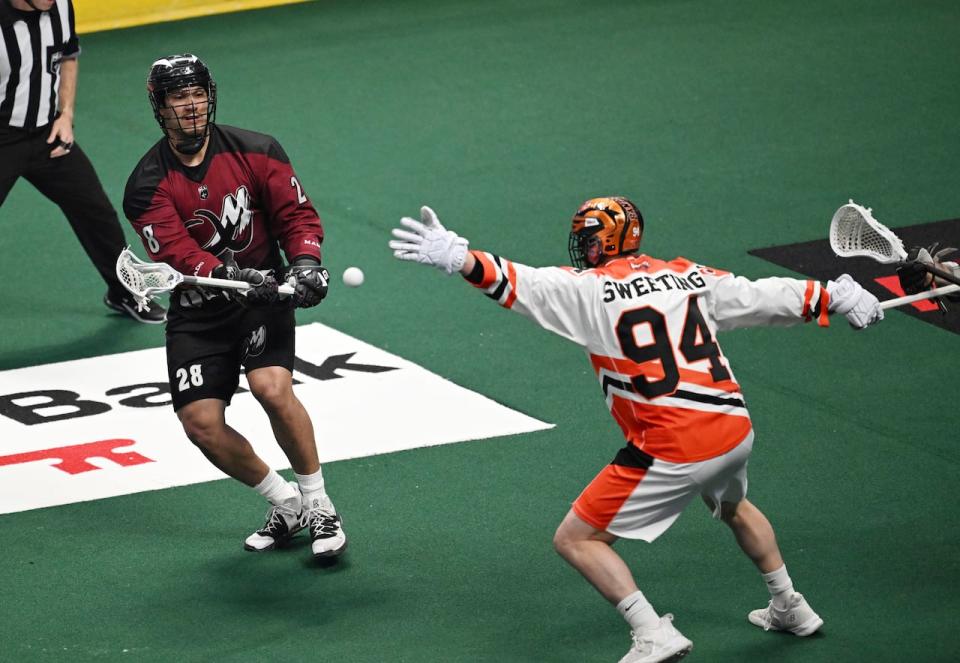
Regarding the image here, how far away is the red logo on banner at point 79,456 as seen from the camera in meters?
6.63

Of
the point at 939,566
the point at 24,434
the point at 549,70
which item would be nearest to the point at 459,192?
the point at 549,70

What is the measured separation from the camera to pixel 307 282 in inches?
216

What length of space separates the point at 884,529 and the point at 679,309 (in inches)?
61.3

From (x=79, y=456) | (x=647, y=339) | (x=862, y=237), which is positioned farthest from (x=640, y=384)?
(x=79, y=456)

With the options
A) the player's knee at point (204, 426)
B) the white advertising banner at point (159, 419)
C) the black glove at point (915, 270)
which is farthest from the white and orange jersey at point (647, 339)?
the white advertising banner at point (159, 419)

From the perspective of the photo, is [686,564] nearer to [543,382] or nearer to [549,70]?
[543,382]

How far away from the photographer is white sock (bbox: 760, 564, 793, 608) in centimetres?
502

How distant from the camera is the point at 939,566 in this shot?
5555 mm

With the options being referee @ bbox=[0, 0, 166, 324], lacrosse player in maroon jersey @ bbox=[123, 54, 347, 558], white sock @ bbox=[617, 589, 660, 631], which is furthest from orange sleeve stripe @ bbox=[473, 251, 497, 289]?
referee @ bbox=[0, 0, 166, 324]

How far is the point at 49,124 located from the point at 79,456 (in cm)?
202

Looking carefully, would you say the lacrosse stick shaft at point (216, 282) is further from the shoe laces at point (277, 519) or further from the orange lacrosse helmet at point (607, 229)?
→ the orange lacrosse helmet at point (607, 229)

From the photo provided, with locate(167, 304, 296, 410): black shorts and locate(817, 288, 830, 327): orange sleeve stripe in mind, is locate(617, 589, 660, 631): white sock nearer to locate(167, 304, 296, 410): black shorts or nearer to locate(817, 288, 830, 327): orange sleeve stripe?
locate(817, 288, 830, 327): orange sleeve stripe

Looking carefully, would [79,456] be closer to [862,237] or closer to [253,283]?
[253,283]

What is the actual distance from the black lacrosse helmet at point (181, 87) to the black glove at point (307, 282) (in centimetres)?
57
